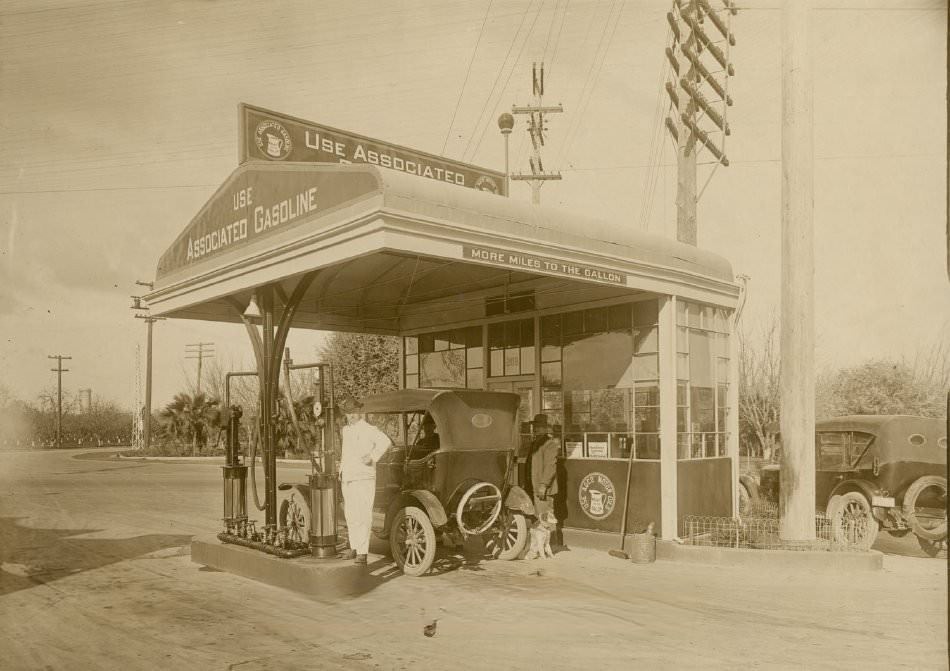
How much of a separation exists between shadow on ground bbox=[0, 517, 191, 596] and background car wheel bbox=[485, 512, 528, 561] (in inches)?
A: 177

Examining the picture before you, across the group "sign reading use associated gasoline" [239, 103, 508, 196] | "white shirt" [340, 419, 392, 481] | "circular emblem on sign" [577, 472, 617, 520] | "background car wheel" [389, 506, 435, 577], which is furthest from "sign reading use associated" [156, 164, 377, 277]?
"circular emblem on sign" [577, 472, 617, 520]

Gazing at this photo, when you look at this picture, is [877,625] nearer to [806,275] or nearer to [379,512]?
[806,275]

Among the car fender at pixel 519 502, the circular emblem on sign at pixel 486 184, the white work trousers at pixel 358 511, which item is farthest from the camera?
the circular emblem on sign at pixel 486 184

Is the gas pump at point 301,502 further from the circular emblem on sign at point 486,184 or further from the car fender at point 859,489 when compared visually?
the car fender at point 859,489

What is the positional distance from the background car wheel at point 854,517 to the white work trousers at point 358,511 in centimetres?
654

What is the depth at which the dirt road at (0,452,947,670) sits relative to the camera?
19.5ft

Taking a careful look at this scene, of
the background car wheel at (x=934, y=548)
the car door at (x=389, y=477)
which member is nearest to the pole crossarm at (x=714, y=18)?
the background car wheel at (x=934, y=548)

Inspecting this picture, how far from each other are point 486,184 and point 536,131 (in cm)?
1274

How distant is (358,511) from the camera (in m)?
8.48

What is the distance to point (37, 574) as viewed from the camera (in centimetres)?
912

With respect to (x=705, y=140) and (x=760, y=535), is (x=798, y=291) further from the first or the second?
(x=705, y=140)

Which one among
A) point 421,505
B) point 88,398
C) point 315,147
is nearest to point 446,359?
point 315,147

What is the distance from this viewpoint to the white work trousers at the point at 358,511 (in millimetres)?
8469

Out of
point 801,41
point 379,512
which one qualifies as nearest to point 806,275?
point 801,41
